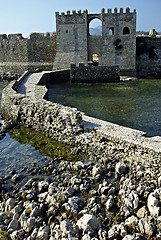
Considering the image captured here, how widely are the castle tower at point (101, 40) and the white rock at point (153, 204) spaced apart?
2356 centimetres

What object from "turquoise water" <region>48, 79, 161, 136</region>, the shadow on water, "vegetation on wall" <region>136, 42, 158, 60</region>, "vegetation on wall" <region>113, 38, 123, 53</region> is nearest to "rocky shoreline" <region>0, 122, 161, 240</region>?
the shadow on water

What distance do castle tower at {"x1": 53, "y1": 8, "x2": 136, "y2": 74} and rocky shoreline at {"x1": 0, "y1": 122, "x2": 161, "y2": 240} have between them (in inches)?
860

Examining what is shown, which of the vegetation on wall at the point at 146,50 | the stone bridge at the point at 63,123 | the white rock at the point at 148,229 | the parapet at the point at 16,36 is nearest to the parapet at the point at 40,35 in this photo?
the parapet at the point at 16,36

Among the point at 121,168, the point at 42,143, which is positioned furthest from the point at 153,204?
the point at 42,143

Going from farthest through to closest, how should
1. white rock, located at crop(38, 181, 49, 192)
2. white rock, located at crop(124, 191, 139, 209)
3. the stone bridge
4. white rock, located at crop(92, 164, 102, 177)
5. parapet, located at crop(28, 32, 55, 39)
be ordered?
1. parapet, located at crop(28, 32, 55, 39)
2. the stone bridge
3. white rock, located at crop(92, 164, 102, 177)
4. white rock, located at crop(38, 181, 49, 192)
5. white rock, located at crop(124, 191, 139, 209)

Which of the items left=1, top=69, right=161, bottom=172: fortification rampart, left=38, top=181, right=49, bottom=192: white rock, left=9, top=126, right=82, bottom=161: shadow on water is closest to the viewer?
left=38, top=181, right=49, bottom=192: white rock

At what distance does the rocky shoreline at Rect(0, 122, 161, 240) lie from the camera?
4945 millimetres

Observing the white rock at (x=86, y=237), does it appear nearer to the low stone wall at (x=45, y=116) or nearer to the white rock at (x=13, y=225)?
the white rock at (x=13, y=225)

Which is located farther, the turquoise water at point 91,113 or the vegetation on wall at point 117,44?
the vegetation on wall at point 117,44

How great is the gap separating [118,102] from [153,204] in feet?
38.3

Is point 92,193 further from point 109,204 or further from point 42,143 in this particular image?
point 42,143

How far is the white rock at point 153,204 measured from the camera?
5.24 meters

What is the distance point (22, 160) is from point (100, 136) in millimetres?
2785

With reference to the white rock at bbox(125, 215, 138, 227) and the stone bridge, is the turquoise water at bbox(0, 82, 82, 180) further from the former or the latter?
the white rock at bbox(125, 215, 138, 227)
